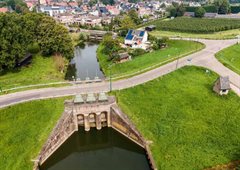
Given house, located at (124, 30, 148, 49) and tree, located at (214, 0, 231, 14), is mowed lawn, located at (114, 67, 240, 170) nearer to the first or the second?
house, located at (124, 30, 148, 49)

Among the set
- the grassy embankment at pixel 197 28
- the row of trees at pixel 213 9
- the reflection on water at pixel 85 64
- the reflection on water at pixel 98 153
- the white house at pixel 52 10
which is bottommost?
the reflection on water at pixel 98 153

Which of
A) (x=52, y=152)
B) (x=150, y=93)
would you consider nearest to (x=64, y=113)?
(x=52, y=152)

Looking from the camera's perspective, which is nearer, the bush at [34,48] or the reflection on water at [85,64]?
the reflection on water at [85,64]

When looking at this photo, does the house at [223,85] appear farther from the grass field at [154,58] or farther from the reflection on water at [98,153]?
the reflection on water at [98,153]

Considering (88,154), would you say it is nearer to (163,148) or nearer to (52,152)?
(52,152)

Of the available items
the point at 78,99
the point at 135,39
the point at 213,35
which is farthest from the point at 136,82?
the point at 213,35

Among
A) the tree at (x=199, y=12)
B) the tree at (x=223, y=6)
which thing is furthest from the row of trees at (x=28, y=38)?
the tree at (x=223, y=6)

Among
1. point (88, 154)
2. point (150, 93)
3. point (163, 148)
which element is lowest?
point (88, 154)
